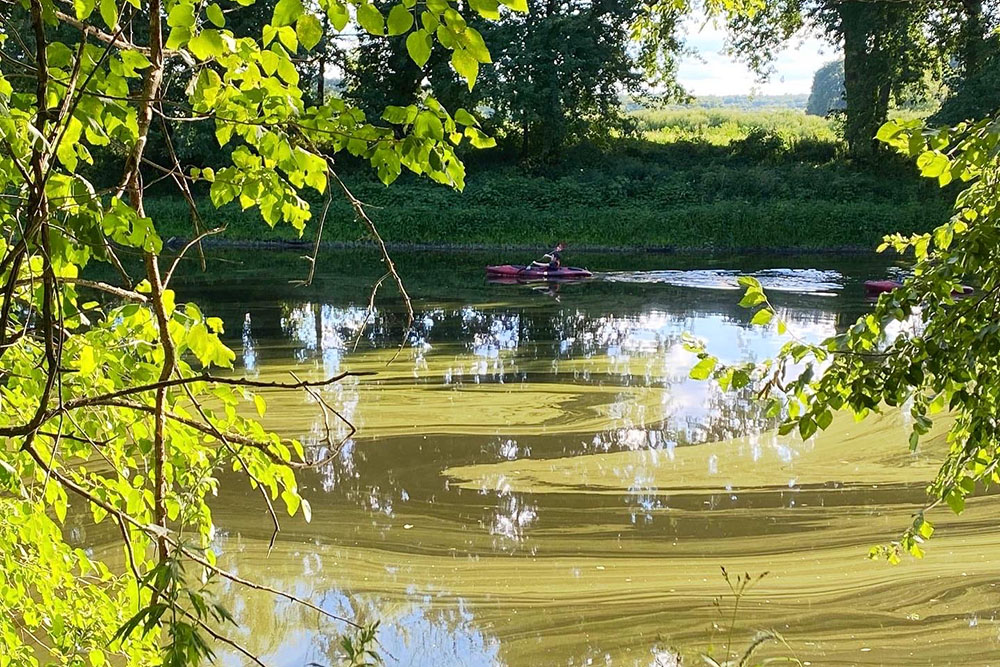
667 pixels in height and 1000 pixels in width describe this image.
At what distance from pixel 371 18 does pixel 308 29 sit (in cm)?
17

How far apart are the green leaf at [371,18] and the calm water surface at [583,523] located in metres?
0.58

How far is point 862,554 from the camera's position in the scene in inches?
155

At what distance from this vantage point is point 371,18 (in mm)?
1000

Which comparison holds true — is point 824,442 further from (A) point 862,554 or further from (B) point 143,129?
(B) point 143,129

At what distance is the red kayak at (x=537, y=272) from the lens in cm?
1148

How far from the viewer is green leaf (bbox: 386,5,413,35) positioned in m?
0.91

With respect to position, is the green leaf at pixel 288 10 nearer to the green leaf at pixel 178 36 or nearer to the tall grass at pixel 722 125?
the green leaf at pixel 178 36

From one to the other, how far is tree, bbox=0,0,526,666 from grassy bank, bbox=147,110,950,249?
43.7ft

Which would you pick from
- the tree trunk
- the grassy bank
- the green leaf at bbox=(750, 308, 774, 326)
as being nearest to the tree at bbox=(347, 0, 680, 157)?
the grassy bank

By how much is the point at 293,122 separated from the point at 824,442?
457cm

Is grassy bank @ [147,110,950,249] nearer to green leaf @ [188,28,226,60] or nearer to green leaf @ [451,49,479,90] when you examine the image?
green leaf @ [188,28,226,60]

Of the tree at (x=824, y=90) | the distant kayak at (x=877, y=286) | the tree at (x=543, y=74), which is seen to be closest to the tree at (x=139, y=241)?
the distant kayak at (x=877, y=286)

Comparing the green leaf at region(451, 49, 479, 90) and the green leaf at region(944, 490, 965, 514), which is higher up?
the green leaf at region(451, 49, 479, 90)

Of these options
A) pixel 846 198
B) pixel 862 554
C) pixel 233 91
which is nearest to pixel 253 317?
pixel 862 554
